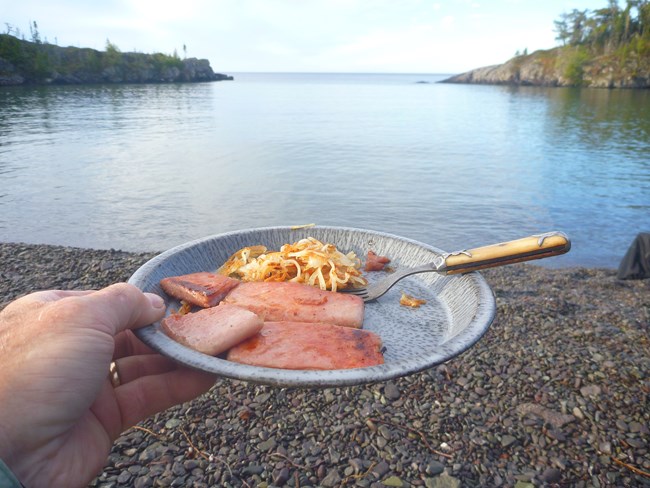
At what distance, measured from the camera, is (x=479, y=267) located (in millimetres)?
3045

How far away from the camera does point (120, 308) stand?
7.57ft

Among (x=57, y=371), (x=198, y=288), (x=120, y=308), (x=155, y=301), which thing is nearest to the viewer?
(x=57, y=371)

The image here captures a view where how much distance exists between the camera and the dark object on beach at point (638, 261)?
34.3 ft

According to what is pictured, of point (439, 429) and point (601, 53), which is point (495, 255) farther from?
point (601, 53)

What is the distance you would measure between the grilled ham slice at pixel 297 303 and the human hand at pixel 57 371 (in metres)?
0.68

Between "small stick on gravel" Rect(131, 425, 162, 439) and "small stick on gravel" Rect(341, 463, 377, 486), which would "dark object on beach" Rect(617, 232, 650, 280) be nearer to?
"small stick on gravel" Rect(341, 463, 377, 486)

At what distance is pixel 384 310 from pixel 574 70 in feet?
406

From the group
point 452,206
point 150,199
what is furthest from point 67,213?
point 452,206

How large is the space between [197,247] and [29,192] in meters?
20.2

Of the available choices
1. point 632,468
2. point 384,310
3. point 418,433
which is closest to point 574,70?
point 632,468

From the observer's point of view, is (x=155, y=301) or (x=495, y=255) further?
(x=495, y=255)

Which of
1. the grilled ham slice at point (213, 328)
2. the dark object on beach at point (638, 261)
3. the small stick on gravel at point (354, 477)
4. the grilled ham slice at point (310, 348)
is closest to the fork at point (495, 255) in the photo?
the grilled ham slice at point (310, 348)

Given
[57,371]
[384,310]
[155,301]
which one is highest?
[155,301]

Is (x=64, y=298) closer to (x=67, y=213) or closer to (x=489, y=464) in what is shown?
(x=489, y=464)
